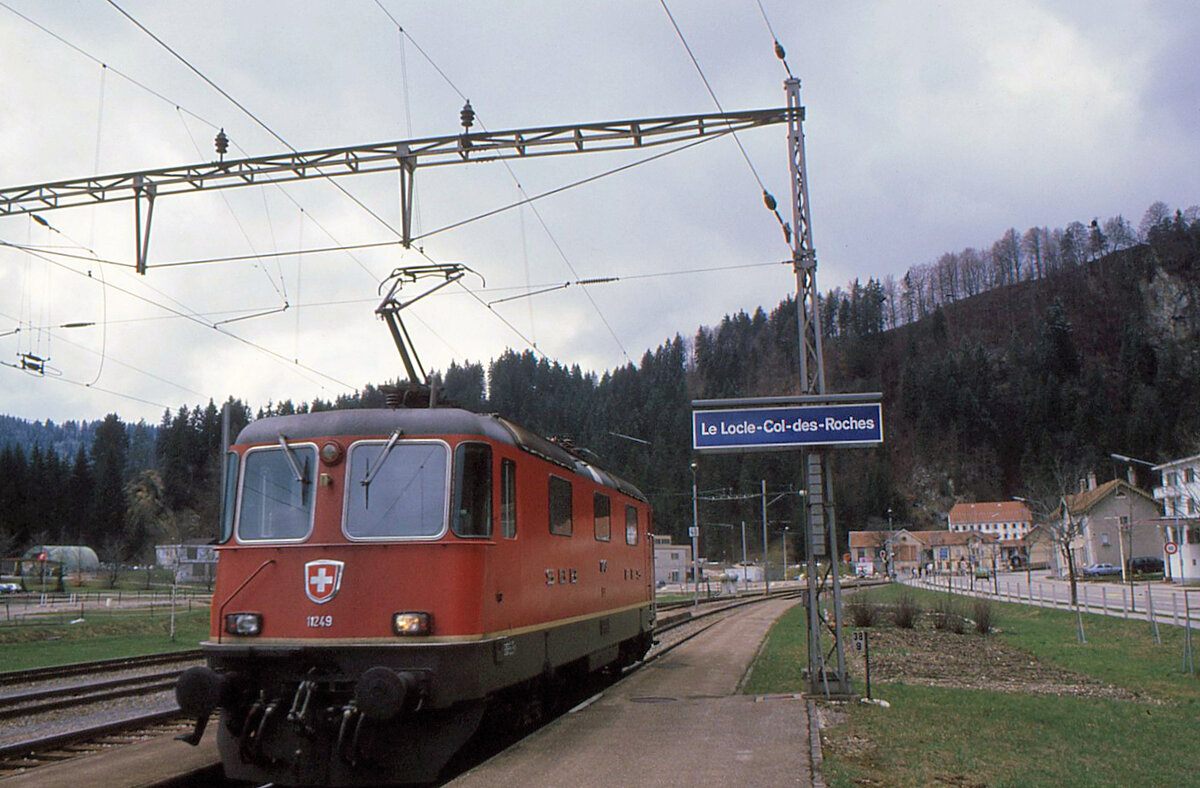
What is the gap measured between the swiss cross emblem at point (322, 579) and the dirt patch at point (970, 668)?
911cm

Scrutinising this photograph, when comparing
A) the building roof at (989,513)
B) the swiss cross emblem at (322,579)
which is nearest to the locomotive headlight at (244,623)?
the swiss cross emblem at (322,579)

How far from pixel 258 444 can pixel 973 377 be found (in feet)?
480

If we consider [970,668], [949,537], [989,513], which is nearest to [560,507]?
[970,668]

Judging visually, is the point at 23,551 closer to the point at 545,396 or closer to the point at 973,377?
the point at 545,396

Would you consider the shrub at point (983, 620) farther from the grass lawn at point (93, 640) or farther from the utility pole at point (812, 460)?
the grass lawn at point (93, 640)

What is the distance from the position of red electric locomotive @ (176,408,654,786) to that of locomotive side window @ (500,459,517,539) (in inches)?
1.0

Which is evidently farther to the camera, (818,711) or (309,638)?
(818,711)

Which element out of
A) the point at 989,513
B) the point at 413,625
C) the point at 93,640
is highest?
the point at 989,513

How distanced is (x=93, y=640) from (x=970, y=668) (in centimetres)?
2293

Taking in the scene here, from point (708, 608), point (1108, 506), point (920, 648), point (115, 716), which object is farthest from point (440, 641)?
point (1108, 506)

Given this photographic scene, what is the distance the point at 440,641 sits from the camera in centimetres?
838

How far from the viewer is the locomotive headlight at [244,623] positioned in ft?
28.5

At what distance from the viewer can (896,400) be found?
152 metres

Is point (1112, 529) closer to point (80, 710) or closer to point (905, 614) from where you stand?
point (905, 614)
